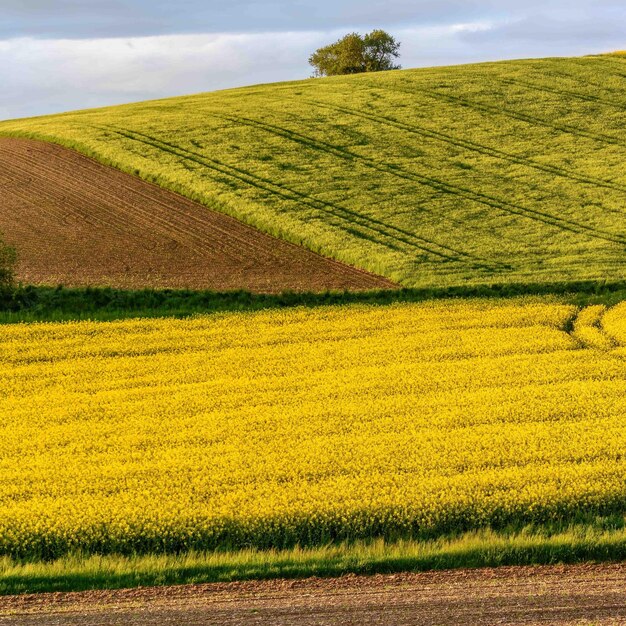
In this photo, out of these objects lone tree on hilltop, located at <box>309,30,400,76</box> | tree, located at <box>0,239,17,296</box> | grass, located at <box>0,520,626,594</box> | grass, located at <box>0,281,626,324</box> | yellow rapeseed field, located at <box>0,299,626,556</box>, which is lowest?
grass, located at <box>0,520,626,594</box>

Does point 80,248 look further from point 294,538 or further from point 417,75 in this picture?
point 417,75

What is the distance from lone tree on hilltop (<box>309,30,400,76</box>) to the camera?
3669 inches

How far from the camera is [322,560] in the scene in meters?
11.5

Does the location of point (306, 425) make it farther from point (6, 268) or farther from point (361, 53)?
point (361, 53)

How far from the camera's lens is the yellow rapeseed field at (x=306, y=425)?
12445 mm

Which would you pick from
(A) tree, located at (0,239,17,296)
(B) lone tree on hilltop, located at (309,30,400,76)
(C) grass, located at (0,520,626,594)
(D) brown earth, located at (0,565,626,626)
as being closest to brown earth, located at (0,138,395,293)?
(A) tree, located at (0,239,17,296)

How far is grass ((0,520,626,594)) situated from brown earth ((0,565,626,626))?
0.80ft

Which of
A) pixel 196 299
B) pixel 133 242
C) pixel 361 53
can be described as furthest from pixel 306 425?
pixel 361 53

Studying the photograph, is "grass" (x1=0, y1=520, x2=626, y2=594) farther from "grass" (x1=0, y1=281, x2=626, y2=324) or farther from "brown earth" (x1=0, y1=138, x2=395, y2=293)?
"brown earth" (x1=0, y1=138, x2=395, y2=293)

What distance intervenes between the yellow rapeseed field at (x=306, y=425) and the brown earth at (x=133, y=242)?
4501 mm

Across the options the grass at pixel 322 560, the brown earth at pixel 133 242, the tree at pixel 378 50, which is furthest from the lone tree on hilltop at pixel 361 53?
the grass at pixel 322 560

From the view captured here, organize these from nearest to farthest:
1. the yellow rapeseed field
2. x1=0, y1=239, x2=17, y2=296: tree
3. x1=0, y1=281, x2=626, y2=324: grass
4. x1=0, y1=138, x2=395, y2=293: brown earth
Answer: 1. the yellow rapeseed field
2. x1=0, y1=281, x2=626, y2=324: grass
3. x1=0, y1=239, x2=17, y2=296: tree
4. x1=0, y1=138, x2=395, y2=293: brown earth

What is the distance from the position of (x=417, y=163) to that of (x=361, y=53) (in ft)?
178

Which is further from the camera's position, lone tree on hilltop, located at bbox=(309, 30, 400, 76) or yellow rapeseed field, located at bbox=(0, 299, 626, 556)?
lone tree on hilltop, located at bbox=(309, 30, 400, 76)
